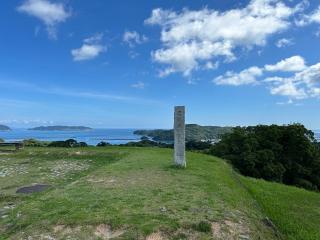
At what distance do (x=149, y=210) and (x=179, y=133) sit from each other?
6670mm

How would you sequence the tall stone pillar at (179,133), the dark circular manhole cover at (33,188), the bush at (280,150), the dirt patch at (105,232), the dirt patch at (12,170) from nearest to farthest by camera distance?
the dirt patch at (105,232) < the dark circular manhole cover at (33,188) < the tall stone pillar at (179,133) < the dirt patch at (12,170) < the bush at (280,150)

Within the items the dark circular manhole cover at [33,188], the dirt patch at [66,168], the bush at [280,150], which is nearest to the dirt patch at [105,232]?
the dark circular manhole cover at [33,188]

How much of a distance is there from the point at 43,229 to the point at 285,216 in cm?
566

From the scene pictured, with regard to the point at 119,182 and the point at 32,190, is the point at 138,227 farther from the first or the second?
the point at 32,190

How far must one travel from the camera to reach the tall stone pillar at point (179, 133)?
44.2ft

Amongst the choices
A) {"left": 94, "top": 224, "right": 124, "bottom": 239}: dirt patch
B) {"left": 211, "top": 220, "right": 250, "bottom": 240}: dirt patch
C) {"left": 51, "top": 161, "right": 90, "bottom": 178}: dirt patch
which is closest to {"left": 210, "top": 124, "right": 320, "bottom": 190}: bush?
{"left": 51, "top": 161, "right": 90, "bottom": 178}: dirt patch

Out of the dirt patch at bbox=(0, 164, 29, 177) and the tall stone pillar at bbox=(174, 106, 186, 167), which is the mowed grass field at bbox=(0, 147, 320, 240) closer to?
the dirt patch at bbox=(0, 164, 29, 177)

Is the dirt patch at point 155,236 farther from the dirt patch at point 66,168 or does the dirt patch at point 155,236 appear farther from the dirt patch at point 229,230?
the dirt patch at point 66,168

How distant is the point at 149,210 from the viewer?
277 inches

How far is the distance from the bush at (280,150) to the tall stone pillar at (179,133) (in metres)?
13.8

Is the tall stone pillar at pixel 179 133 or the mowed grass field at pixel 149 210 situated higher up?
the tall stone pillar at pixel 179 133

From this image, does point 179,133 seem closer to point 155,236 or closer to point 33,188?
point 33,188

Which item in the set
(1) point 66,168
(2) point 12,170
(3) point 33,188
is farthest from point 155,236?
(2) point 12,170

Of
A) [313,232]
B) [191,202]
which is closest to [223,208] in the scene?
[191,202]
